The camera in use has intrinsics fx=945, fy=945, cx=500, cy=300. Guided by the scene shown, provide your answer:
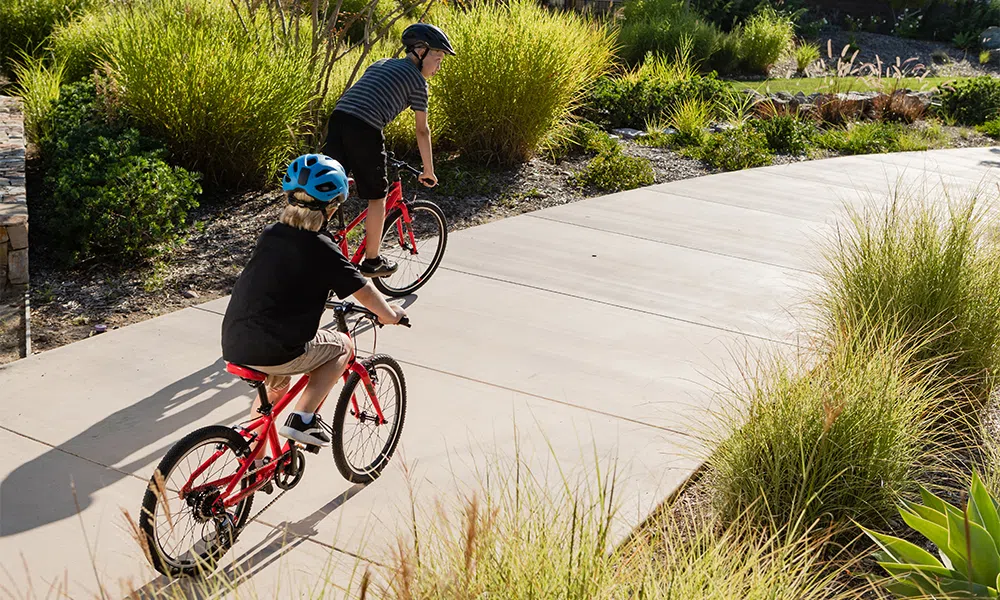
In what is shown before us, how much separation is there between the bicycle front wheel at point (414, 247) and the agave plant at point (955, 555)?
13.6ft

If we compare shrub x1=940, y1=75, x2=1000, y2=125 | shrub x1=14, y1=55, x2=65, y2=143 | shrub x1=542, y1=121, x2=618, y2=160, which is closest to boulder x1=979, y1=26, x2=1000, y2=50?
shrub x1=940, y1=75, x2=1000, y2=125

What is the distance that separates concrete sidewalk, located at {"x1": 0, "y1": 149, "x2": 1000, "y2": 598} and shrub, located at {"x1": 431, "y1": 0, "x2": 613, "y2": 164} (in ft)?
5.95

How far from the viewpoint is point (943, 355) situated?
4.83m

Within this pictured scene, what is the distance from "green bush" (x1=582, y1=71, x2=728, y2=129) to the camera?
13.6 metres

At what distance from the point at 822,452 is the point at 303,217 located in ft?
7.47

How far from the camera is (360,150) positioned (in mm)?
6156

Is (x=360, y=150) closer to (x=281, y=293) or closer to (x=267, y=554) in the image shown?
(x=281, y=293)

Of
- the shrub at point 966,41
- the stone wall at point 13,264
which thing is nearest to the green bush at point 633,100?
the stone wall at point 13,264

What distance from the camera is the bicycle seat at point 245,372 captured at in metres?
3.66

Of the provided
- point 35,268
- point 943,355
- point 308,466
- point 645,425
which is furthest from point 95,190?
point 943,355

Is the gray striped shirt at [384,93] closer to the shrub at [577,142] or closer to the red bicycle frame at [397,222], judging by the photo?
the red bicycle frame at [397,222]

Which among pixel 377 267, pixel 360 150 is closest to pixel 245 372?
pixel 377 267

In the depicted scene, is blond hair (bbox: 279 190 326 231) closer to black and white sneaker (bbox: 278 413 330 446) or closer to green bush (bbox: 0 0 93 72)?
black and white sneaker (bbox: 278 413 330 446)

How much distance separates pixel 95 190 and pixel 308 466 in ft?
11.7
